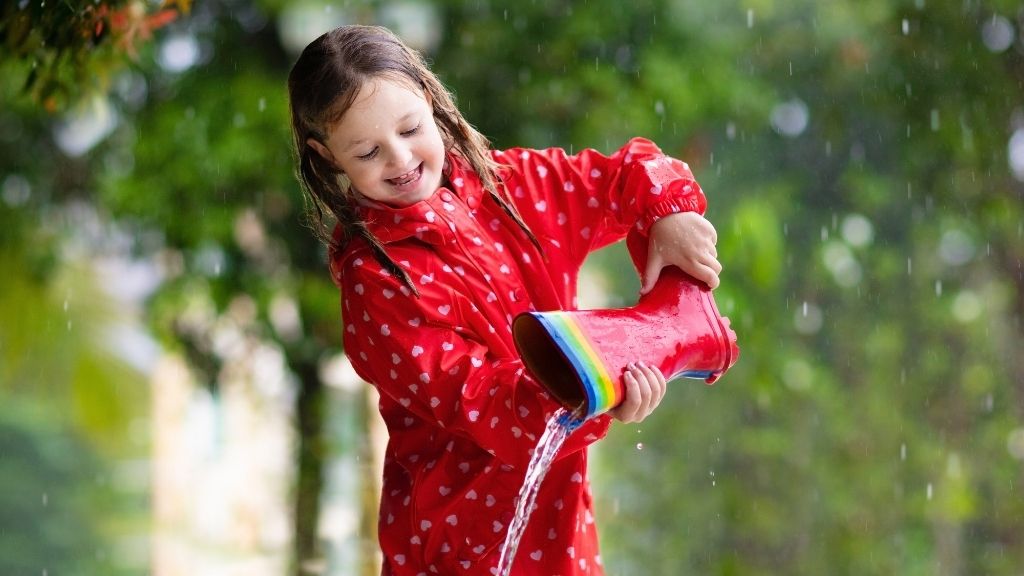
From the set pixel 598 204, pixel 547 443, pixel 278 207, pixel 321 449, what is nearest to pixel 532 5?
pixel 278 207

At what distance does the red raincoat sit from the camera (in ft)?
4.72

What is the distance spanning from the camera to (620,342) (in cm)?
135

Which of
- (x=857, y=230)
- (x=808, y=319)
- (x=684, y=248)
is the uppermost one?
(x=684, y=248)

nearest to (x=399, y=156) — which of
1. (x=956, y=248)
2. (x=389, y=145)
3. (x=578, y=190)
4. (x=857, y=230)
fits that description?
(x=389, y=145)

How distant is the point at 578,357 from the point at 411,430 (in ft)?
1.19

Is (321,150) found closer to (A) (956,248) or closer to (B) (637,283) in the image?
(B) (637,283)

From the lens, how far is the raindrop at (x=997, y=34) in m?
4.69

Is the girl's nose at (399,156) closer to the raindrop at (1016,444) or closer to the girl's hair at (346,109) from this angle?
the girl's hair at (346,109)

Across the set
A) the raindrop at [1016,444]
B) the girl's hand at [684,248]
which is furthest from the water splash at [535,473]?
the raindrop at [1016,444]

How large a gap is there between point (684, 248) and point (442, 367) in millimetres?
306

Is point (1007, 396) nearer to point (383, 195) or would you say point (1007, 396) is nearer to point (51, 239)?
point (51, 239)

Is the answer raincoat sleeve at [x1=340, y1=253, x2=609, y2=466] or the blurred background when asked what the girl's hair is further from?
the blurred background

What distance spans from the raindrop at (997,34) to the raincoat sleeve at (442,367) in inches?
147

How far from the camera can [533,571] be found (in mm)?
1593
